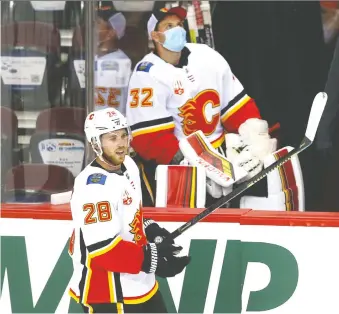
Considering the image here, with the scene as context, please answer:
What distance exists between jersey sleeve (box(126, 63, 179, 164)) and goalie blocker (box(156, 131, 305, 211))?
0.09 metres

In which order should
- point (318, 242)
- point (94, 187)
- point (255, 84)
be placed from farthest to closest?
point (255, 84)
point (318, 242)
point (94, 187)

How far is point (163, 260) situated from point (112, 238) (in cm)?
24

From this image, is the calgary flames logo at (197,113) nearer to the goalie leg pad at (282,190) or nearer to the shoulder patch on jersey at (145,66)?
the shoulder patch on jersey at (145,66)

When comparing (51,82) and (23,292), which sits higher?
(51,82)

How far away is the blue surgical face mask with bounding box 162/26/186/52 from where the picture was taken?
4605 mm

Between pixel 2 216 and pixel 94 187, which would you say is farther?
pixel 2 216

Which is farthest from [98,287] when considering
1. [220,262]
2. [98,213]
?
[220,262]

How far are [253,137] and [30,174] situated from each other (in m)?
0.97

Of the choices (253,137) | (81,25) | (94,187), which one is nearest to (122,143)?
(94,187)

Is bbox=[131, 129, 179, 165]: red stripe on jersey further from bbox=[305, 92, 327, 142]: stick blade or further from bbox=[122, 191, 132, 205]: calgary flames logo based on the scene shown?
bbox=[122, 191, 132, 205]: calgary flames logo

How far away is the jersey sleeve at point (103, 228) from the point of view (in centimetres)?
340

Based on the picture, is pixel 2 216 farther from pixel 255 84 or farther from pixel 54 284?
pixel 255 84

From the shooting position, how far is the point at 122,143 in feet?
11.6

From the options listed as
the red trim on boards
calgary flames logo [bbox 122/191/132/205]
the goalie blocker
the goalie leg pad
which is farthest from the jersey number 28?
the goalie leg pad
